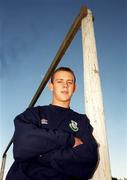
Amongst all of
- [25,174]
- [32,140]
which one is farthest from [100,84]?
[25,174]

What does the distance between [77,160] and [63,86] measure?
0.71m

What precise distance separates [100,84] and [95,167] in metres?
0.67

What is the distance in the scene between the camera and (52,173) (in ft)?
7.07

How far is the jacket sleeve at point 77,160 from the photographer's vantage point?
2107mm

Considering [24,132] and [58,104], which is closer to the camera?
[24,132]

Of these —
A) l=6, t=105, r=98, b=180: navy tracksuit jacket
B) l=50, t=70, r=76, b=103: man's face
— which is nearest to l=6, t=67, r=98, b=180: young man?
l=6, t=105, r=98, b=180: navy tracksuit jacket

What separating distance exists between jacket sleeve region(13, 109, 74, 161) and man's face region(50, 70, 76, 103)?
40cm

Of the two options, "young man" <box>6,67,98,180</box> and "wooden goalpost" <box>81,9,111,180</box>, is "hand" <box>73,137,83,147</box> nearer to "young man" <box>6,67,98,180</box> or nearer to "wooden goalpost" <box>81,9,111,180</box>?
"young man" <box>6,67,98,180</box>

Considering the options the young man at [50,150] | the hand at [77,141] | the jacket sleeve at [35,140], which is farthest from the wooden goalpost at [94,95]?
the jacket sleeve at [35,140]

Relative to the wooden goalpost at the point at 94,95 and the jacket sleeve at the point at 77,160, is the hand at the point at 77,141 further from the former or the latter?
the wooden goalpost at the point at 94,95

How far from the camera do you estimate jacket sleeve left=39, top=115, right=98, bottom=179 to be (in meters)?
2.11

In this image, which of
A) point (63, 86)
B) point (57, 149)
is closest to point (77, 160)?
point (57, 149)

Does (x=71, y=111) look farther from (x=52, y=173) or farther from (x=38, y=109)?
(x=52, y=173)

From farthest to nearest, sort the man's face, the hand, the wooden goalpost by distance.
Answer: the man's face < the wooden goalpost < the hand
